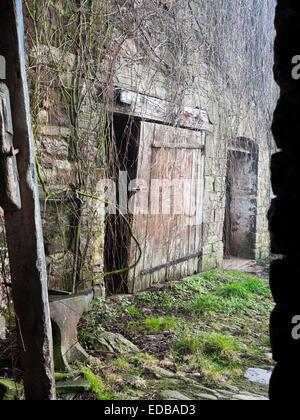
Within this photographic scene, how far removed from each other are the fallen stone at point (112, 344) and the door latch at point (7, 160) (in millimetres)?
1832

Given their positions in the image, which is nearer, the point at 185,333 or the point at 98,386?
the point at 98,386

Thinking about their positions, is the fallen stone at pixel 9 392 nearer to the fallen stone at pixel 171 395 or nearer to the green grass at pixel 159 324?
the fallen stone at pixel 171 395

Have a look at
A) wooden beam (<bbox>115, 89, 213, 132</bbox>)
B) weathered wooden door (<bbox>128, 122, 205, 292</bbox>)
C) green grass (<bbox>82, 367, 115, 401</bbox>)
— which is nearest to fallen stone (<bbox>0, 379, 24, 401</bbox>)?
green grass (<bbox>82, 367, 115, 401</bbox>)

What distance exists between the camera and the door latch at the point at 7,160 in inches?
62.3

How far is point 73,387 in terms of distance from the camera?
2.31 meters

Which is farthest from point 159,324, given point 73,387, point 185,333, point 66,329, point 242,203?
point 242,203

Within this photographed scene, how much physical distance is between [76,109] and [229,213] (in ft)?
15.6

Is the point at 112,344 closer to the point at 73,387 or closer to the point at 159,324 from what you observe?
the point at 159,324

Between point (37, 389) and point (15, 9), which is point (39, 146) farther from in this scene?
point (37, 389)

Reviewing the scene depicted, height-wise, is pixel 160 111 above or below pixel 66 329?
above

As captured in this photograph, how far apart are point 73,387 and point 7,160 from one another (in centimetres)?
146

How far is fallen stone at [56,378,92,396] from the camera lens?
2.28 m

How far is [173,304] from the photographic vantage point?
455 cm

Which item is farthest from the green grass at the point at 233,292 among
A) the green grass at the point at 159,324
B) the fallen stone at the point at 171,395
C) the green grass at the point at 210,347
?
the fallen stone at the point at 171,395
